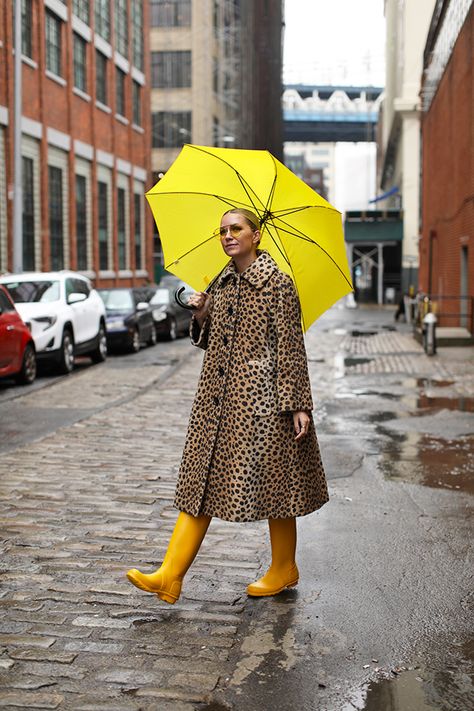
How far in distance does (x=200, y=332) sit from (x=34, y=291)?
13.6m

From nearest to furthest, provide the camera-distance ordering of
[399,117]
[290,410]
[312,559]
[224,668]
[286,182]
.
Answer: [224,668], [290,410], [286,182], [312,559], [399,117]

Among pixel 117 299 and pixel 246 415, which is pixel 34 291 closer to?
pixel 117 299

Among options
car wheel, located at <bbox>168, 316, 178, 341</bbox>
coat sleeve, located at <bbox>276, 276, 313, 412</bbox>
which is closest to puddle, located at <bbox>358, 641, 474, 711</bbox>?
coat sleeve, located at <bbox>276, 276, 313, 412</bbox>

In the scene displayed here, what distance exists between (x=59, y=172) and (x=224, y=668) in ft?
95.9

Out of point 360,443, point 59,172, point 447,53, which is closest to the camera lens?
point 360,443

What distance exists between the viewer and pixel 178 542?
15.2ft

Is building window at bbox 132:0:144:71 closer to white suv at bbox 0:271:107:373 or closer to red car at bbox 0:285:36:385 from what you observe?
white suv at bbox 0:271:107:373

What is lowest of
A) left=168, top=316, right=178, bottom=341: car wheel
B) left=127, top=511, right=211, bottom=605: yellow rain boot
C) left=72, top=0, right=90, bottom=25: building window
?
left=127, top=511, right=211, bottom=605: yellow rain boot

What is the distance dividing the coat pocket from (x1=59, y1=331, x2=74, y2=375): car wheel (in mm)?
12865

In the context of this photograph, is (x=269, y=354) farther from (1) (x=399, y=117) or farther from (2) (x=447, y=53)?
(1) (x=399, y=117)

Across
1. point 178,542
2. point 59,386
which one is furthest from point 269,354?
point 59,386

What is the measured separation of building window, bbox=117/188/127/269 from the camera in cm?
3905

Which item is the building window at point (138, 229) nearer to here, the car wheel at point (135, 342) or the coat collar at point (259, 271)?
the car wheel at point (135, 342)

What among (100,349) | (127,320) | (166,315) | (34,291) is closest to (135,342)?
(127,320)
